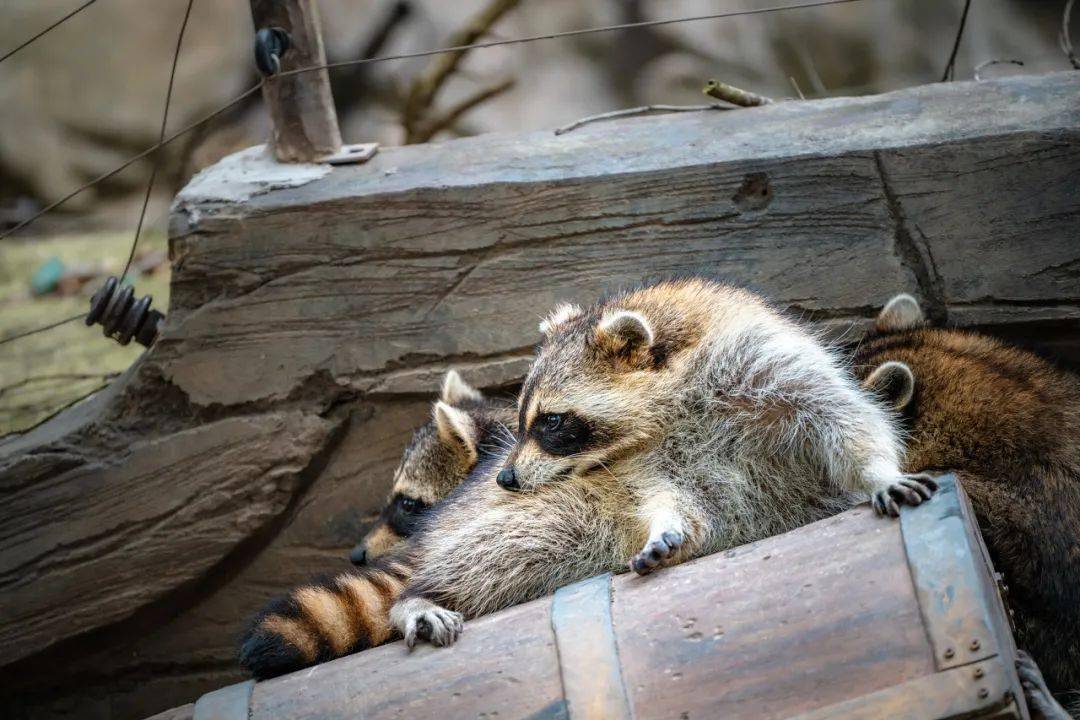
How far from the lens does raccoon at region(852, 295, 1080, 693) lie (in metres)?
3.27

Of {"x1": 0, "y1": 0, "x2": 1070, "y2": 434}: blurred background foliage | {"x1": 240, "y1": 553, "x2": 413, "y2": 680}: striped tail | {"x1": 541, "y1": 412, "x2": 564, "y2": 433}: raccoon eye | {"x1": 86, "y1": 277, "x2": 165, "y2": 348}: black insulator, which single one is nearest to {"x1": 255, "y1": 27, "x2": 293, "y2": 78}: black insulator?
{"x1": 86, "y1": 277, "x2": 165, "y2": 348}: black insulator

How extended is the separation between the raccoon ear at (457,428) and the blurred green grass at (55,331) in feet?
7.01

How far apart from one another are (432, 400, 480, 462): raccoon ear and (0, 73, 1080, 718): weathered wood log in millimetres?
395

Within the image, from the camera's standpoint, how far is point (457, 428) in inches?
165

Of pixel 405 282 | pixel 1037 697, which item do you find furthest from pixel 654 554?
pixel 405 282

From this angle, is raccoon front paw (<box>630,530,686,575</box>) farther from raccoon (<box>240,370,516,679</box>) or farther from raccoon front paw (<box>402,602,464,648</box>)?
raccoon (<box>240,370,516,679</box>)

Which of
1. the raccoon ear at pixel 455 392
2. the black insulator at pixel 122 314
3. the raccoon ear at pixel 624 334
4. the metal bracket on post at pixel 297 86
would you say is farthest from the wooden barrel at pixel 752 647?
the metal bracket on post at pixel 297 86

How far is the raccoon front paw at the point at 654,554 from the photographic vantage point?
3115 mm

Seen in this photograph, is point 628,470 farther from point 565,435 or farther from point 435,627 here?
point 435,627

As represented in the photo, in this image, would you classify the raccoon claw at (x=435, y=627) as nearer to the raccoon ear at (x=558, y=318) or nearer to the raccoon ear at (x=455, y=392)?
the raccoon ear at (x=558, y=318)

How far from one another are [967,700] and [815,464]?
3.19 ft

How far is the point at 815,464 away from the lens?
3.43 meters

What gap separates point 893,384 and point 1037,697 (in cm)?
107

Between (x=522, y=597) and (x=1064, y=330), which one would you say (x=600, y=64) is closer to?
(x=1064, y=330)
